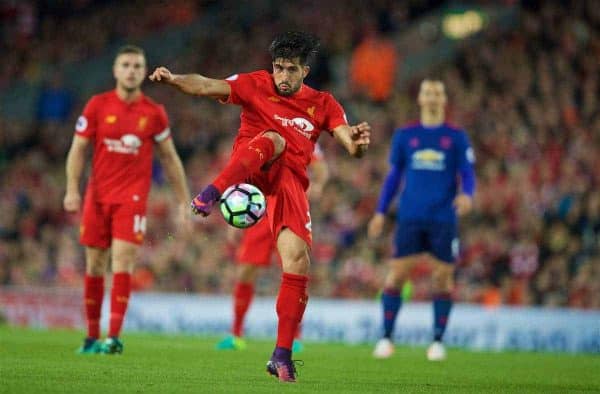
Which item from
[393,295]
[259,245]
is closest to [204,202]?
[259,245]

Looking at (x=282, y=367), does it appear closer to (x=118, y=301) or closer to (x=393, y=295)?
(x=118, y=301)

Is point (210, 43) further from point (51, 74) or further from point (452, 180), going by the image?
point (452, 180)

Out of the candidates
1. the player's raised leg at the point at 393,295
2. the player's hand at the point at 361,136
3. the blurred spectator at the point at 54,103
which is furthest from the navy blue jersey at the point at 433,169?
the blurred spectator at the point at 54,103

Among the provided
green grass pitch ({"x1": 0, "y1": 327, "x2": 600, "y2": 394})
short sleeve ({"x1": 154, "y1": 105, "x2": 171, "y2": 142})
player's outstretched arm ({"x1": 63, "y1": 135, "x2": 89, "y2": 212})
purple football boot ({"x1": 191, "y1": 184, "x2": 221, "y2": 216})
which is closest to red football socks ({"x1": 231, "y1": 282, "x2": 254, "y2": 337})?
green grass pitch ({"x1": 0, "y1": 327, "x2": 600, "y2": 394})

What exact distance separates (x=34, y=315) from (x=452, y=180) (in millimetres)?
8338

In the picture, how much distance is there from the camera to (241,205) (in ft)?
25.1

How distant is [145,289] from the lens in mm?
19562

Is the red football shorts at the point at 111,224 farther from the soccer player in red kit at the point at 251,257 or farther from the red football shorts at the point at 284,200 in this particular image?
the red football shorts at the point at 284,200

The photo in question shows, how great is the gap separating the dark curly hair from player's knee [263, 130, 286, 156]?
500mm

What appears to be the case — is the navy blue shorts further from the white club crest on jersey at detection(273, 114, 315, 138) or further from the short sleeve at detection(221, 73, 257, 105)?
the short sleeve at detection(221, 73, 257, 105)

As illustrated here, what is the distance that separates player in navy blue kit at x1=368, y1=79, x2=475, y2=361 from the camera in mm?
11633

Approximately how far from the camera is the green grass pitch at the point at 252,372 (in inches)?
282

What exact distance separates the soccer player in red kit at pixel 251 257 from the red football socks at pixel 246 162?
3.73m

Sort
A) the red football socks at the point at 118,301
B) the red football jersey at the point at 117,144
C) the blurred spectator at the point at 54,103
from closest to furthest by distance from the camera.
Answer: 1. the red football socks at the point at 118,301
2. the red football jersey at the point at 117,144
3. the blurred spectator at the point at 54,103
